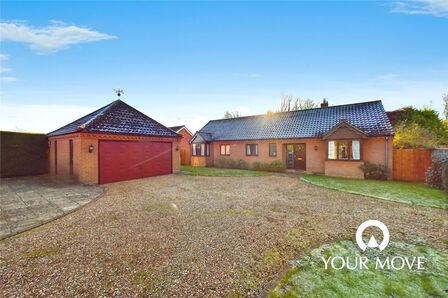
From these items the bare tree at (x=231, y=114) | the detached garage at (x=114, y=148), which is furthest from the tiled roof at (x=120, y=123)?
the bare tree at (x=231, y=114)

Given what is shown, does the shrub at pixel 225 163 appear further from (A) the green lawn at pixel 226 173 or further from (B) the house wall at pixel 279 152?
(A) the green lawn at pixel 226 173

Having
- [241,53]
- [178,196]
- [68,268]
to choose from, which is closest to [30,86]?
[178,196]

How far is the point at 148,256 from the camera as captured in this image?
4418 millimetres

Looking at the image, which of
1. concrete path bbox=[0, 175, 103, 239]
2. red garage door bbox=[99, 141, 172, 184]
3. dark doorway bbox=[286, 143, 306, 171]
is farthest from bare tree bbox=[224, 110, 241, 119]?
concrete path bbox=[0, 175, 103, 239]

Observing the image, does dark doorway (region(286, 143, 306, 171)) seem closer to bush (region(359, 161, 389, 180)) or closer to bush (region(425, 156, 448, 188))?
bush (region(359, 161, 389, 180))

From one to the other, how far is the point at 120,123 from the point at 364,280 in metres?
15.4

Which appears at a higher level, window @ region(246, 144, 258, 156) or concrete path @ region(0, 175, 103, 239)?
window @ region(246, 144, 258, 156)

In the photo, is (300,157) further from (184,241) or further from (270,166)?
(184,241)

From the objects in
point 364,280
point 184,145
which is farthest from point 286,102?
point 364,280

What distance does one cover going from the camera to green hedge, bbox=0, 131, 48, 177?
16094mm

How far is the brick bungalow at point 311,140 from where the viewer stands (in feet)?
48.5

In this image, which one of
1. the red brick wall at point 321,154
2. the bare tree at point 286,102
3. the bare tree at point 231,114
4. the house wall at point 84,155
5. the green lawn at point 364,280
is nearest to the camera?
the green lawn at point 364,280

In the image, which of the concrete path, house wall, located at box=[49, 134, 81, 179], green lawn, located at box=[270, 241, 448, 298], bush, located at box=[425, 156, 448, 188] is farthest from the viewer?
house wall, located at box=[49, 134, 81, 179]

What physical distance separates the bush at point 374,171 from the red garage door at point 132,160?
14643mm
